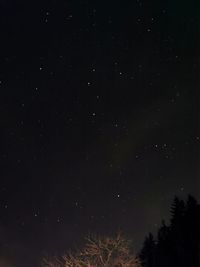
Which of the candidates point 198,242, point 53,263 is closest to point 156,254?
point 198,242

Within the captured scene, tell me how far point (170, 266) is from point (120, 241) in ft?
16.7

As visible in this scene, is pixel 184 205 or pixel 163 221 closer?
pixel 184 205

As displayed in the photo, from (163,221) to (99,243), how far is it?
38.7ft

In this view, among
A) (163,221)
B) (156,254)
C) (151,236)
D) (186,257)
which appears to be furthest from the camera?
(151,236)

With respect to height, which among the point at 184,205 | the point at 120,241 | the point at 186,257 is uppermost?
the point at 184,205

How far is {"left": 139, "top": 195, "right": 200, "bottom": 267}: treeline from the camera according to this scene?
36.3m

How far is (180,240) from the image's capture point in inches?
1529

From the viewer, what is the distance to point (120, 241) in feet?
132

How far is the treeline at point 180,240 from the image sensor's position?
3631 centimetres

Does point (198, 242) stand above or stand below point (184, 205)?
below

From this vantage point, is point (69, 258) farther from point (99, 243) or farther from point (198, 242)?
point (198, 242)

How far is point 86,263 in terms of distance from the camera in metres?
39.1

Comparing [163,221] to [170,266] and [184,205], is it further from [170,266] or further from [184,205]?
[170,266]

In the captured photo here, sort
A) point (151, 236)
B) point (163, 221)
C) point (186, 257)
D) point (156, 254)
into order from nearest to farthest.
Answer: point (186, 257) → point (156, 254) → point (163, 221) → point (151, 236)
